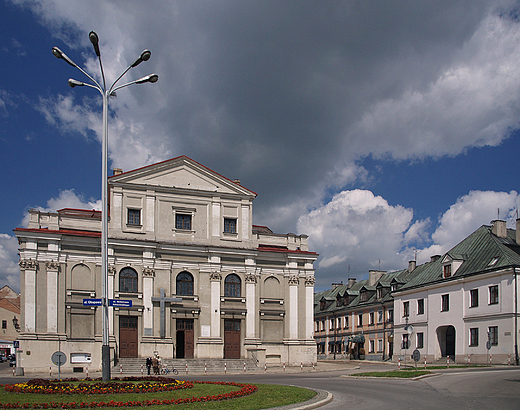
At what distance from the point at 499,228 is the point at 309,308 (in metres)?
19.3

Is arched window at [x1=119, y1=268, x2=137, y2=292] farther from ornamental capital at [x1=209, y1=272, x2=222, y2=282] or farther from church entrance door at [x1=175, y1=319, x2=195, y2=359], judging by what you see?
ornamental capital at [x1=209, y1=272, x2=222, y2=282]

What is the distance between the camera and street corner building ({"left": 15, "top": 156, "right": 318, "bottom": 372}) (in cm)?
4125

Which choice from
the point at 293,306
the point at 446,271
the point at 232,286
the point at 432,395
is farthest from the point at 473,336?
the point at 432,395

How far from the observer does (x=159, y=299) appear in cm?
4378

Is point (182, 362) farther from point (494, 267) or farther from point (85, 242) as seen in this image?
point (494, 267)

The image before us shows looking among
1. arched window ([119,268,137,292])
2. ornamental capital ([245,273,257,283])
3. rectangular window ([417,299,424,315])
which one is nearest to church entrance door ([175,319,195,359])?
arched window ([119,268,137,292])

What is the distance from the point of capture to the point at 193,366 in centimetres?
4094

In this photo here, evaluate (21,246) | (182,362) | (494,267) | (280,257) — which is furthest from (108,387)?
(494,267)

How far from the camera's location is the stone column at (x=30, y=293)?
132ft

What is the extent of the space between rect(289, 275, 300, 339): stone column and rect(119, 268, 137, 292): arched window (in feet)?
46.9

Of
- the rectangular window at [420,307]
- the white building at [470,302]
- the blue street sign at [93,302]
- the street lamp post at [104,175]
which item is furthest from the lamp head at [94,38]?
the rectangular window at [420,307]

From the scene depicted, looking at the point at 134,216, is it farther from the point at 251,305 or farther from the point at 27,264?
the point at 251,305

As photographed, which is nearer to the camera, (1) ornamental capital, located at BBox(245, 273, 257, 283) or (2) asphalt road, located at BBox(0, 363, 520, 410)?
(2) asphalt road, located at BBox(0, 363, 520, 410)

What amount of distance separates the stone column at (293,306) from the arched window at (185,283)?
940cm
